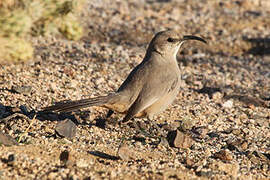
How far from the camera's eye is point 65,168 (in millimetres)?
4062

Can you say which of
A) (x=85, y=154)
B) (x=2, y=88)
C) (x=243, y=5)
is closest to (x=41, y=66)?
→ (x=2, y=88)

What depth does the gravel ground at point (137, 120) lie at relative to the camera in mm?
4297

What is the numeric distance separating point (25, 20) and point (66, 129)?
2.36m

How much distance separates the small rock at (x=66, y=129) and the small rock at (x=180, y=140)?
1.06 meters

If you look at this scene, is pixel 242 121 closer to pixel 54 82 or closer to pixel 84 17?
pixel 54 82

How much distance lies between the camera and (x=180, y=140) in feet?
16.7

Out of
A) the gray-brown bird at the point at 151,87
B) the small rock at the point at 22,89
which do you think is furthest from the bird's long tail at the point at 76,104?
the small rock at the point at 22,89

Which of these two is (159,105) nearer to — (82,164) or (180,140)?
(180,140)

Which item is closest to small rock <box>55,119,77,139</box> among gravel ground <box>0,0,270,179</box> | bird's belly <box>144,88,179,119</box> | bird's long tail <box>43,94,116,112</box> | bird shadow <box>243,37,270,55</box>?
gravel ground <box>0,0,270,179</box>

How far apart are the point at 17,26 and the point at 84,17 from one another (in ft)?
13.1

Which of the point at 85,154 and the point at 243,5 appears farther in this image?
the point at 243,5

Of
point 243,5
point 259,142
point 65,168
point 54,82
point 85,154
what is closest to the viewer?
point 65,168

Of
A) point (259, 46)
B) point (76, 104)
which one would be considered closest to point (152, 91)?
point (76, 104)

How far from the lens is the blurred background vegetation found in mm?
6539
